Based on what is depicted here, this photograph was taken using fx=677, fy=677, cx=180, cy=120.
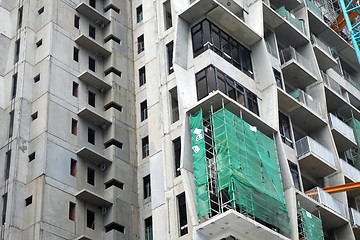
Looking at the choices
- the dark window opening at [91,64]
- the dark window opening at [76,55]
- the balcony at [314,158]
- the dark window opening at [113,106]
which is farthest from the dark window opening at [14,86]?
the balcony at [314,158]

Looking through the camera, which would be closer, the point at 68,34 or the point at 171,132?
the point at 171,132

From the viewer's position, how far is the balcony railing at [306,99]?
45.9m

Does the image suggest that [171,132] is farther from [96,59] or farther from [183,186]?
[96,59]

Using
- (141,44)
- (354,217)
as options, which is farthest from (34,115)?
(354,217)

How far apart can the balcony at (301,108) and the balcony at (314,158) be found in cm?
215

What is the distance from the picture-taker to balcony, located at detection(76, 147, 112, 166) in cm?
4344

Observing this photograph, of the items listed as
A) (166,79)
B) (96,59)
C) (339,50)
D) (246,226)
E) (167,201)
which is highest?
(339,50)

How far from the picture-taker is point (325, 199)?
41250 millimetres

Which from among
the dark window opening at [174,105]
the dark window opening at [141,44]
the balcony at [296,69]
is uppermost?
the dark window opening at [141,44]

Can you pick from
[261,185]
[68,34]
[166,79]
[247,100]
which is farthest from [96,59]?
[261,185]

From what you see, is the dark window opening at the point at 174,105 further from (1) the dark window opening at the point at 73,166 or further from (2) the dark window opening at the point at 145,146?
(1) the dark window opening at the point at 73,166

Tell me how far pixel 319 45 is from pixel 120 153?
1802 centimetres

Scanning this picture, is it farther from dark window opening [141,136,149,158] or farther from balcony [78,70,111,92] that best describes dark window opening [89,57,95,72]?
dark window opening [141,136,149,158]

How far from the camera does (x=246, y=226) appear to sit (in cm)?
3475
